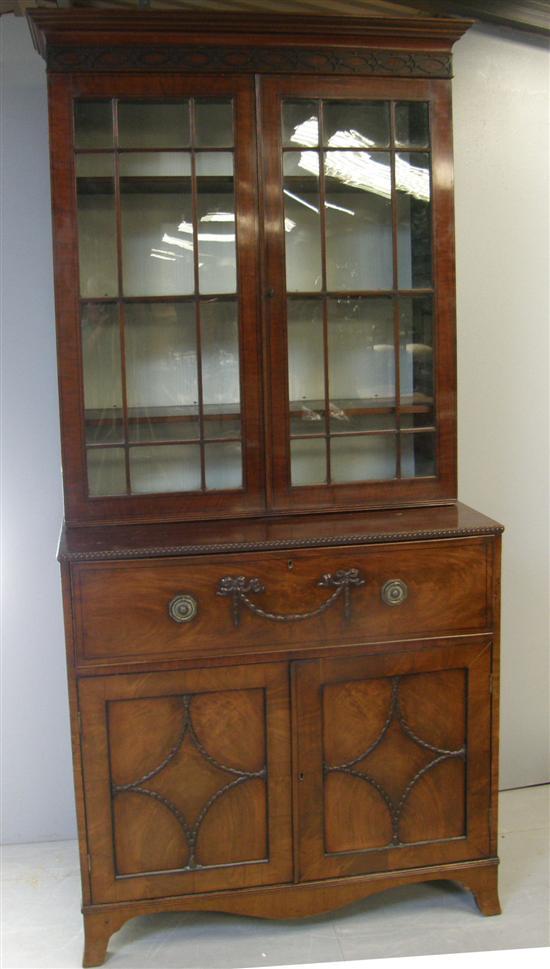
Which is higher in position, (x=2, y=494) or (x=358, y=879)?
(x=2, y=494)

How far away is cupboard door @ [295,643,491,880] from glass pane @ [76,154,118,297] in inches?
35.2

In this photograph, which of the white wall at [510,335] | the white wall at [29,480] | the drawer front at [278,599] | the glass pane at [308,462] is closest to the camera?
the drawer front at [278,599]

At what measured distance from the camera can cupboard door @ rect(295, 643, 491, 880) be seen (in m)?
1.96

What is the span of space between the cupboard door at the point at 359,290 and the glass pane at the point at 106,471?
33 centimetres

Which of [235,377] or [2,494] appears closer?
[235,377]

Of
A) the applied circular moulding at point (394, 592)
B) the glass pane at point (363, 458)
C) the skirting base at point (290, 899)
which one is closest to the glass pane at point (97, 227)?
the glass pane at point (363, 458)

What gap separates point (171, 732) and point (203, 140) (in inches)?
47.7

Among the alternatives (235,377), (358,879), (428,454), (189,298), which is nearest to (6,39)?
(189,298)

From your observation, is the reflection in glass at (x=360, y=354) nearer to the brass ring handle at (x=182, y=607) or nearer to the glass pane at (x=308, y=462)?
the glass pane at (x=308, y=462)

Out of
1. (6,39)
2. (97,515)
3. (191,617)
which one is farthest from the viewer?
(6,39)

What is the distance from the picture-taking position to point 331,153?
202cm

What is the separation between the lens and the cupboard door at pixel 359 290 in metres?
2.01

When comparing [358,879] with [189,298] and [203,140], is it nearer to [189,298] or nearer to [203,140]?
[189,298]

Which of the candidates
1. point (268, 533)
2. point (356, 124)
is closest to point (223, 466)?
point (268, 533)
